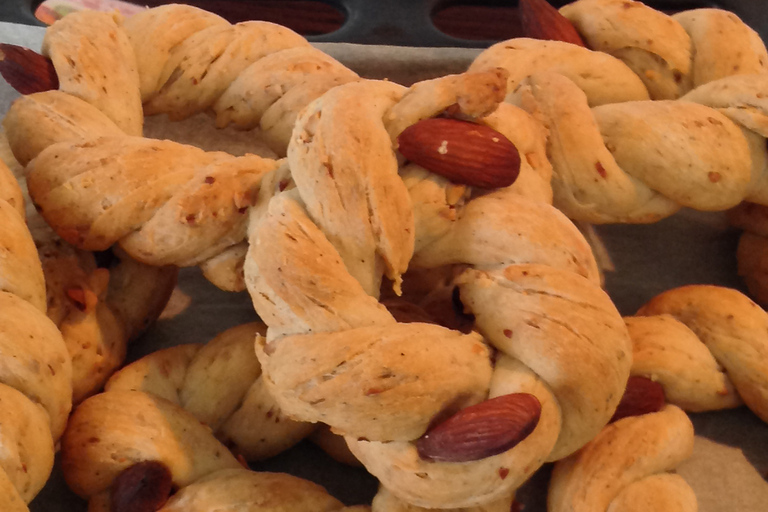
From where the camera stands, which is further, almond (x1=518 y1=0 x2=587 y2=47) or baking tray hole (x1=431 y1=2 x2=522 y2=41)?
baking tray hole (x1=431 y1=2 x2=522 y2=41)

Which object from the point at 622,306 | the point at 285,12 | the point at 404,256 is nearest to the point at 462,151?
the point at 404,256

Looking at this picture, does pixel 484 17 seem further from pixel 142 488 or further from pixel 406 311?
pixel 142 488

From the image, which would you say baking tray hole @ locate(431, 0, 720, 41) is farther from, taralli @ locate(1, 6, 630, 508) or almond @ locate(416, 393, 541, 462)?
almond @ locate(416, 393, 541, 462)

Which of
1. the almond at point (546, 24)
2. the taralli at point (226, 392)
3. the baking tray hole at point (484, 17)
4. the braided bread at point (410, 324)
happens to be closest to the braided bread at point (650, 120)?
the almond at point (546, 24)

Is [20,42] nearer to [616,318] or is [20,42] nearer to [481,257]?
[481,257]

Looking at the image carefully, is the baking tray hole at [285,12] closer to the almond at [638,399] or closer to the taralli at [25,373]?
the taralli at [25,373]

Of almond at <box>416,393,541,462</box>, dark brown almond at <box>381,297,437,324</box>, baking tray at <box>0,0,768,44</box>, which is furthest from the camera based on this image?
baking tray at <box>0,0,768,44</box>

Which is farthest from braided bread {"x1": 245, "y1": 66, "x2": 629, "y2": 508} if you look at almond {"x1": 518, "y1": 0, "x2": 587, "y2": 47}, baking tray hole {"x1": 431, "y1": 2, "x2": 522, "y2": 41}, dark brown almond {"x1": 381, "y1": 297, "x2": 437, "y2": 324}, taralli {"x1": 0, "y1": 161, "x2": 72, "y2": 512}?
baking tray hole {"x1": 431, "y1": 2, "x2": 522, "y2": 41}
